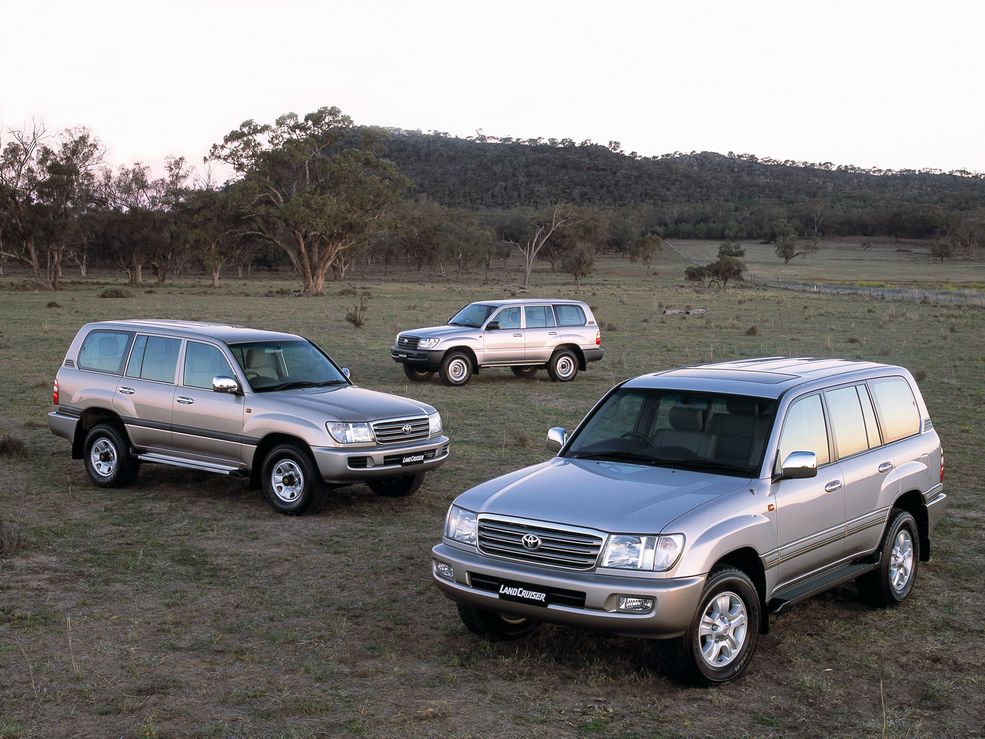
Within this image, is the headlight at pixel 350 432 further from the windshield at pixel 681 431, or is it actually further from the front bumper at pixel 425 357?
the front bumper at pixel 425 357

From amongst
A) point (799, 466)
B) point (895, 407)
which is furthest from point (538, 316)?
point (799, 466)

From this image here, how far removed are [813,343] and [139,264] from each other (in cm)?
5675

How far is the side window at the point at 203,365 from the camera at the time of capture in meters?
10.4

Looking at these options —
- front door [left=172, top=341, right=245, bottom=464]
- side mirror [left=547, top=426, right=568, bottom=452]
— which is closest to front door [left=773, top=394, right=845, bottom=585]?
side mirror [left=547, top=426, right=568, bottom=452]

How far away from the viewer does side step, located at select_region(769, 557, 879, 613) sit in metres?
6.22

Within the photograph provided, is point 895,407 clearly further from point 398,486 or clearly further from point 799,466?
point 398,486

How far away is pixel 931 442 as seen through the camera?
8.01 meters

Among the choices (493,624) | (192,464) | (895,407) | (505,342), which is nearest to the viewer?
(493,624)

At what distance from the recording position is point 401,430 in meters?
10.1

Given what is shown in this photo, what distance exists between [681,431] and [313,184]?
6356 cm

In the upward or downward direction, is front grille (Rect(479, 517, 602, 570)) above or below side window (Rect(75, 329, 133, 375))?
below

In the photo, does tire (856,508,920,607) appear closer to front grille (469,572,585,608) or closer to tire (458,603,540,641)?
tire (458,603,540,641)

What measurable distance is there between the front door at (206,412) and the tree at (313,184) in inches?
2132

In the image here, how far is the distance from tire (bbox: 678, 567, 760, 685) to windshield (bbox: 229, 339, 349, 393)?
592 cm
